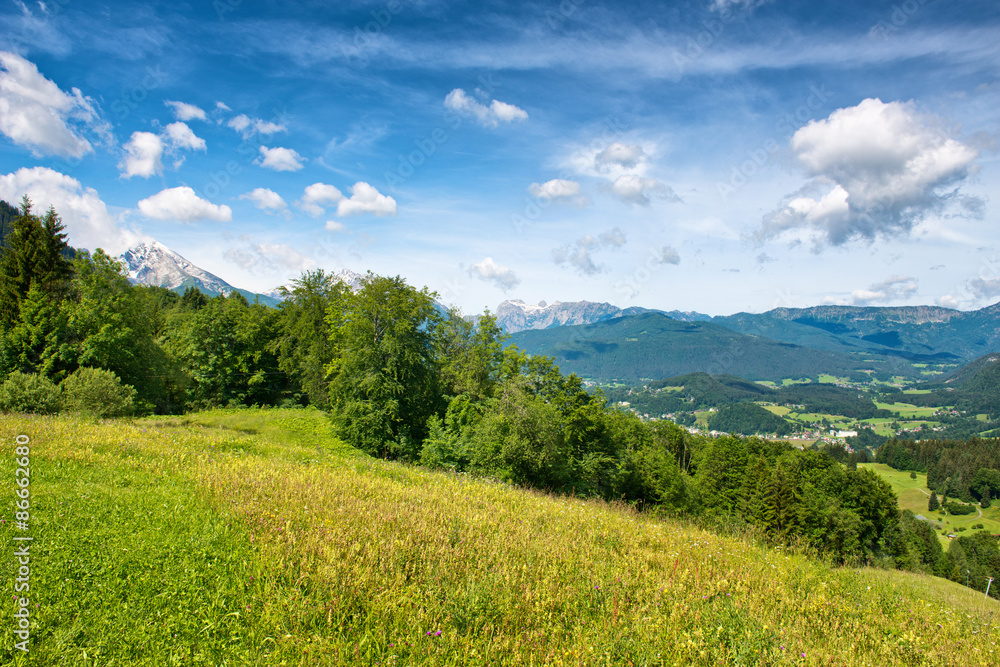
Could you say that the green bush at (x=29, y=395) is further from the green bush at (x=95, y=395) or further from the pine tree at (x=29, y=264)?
the pine tree at (x=29, y=264)

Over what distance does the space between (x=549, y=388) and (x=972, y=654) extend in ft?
100

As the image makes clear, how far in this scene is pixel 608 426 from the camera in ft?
129

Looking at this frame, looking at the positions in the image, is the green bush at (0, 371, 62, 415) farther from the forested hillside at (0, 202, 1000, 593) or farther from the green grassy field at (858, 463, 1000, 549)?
the green grassy field at (858, 463, 1000, 549)

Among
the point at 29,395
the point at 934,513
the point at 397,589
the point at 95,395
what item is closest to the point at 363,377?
the point at 95,395

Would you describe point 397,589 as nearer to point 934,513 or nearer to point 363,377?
→ point 363,377

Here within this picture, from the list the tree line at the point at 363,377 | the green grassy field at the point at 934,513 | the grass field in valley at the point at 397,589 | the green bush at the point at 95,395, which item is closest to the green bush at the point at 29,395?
the tree line at the point at 363,377

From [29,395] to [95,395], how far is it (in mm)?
2216

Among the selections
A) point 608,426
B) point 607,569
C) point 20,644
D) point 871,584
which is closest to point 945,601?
point 871,584

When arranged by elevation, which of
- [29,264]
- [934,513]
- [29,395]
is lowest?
[934,513]

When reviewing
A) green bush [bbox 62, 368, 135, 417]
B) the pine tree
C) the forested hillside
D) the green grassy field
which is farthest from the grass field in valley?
the green grassy field

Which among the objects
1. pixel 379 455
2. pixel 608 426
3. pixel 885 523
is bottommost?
pixel 885 523

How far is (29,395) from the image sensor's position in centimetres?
1959

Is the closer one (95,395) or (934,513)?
(95,395)

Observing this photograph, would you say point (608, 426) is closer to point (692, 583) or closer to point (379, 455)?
point (379, 455)
